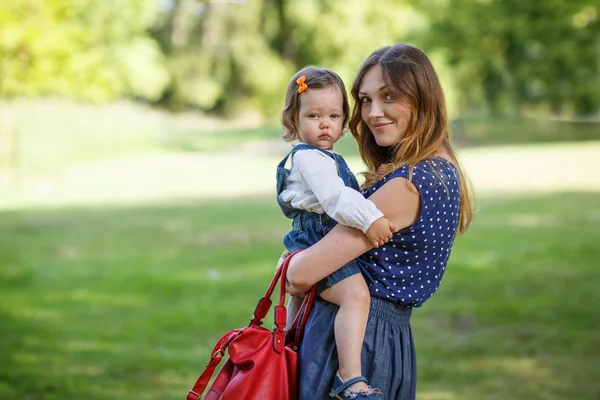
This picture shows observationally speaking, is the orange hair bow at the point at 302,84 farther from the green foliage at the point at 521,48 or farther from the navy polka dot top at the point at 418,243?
the green foliage at the point at 521,48

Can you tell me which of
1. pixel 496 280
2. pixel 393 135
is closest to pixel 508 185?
pixel 496 280

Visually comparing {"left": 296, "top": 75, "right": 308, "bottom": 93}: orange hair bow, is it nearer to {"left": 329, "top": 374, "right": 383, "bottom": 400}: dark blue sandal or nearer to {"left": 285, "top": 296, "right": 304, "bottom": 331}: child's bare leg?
{"left": 285, "top": 296, "right": 304, "bottom": 331}: child's bare leg

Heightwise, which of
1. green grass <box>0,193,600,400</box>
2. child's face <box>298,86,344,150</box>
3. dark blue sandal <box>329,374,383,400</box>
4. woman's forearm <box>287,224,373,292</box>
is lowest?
green grass <box>0,193,600,400</box>

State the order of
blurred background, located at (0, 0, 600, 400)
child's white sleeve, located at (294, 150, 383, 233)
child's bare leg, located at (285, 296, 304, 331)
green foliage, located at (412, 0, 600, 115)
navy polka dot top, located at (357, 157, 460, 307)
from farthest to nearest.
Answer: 1. green foliage, located at (412, 0, 600, 115)
2. blurred background, located at (0, 0, 600, 400)
3. child's bare leg, located at (285, 296, 304, 331)
4. navy polka dot top, located at (357, 157, 460, 307)
5. child's white sleeve, located at (294, 150, 383, 233)

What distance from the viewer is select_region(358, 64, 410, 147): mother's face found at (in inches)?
94.8

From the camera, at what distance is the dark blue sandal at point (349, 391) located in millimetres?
2291

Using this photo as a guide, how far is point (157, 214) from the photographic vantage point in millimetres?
13484

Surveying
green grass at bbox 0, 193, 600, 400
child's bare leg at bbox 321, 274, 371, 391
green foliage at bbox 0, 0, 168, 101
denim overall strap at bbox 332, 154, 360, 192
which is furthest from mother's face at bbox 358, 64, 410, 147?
green foliage at bbox 0, 0, 168, 101

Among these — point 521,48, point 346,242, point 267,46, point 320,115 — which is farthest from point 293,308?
point 267,46

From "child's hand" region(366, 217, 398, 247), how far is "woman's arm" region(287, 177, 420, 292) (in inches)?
0.9

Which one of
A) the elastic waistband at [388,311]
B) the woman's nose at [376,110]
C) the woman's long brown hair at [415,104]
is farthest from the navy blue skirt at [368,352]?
the woman's nose at [376,110]

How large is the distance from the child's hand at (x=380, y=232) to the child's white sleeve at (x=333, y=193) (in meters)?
0.01

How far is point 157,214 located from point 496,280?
6441mm

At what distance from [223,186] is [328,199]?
15555mm
